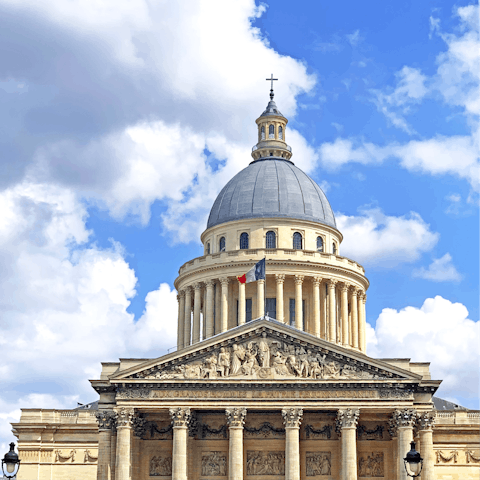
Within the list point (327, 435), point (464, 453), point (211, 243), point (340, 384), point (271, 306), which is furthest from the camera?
point (211, 243)

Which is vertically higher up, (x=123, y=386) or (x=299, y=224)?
(x=299, y=224)

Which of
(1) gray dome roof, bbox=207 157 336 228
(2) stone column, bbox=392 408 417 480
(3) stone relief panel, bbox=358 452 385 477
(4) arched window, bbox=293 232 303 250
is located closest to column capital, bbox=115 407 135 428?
(3) stone relief panel, bbox=358 452 385 477

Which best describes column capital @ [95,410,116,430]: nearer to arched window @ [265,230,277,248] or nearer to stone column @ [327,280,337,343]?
stone column @ [327,280,337,343]

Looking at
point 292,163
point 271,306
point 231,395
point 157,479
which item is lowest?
point 157,479

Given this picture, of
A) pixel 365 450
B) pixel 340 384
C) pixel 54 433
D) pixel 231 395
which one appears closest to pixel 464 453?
pixel 365 450

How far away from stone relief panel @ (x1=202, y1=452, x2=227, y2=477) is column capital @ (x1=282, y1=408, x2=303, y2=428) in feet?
22.1

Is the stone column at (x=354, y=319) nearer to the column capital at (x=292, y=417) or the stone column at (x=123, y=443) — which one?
the column capital at (x=292, y=417)

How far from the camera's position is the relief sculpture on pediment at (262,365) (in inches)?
2500

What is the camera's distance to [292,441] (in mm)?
62531

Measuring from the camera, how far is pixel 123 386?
6369 centimetres

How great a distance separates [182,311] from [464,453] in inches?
1229

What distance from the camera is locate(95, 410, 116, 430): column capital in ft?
212

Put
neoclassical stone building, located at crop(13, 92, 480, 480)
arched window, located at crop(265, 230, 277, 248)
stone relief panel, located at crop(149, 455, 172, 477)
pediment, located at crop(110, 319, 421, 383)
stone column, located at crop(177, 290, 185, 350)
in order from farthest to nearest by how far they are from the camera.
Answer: stone column, located at crop(177, 290, 185, 350) < arched window, located at crop(265, 230, 277, 248) < stone relief panel, located at crop(149, 455, 172, 477) < pediment, located at crop(110, 319, 421, 383) < neoclassical stone building, located at crop(13, 92, 480, 480)

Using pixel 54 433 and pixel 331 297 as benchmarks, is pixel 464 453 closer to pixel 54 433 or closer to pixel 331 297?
pixel 331 297
